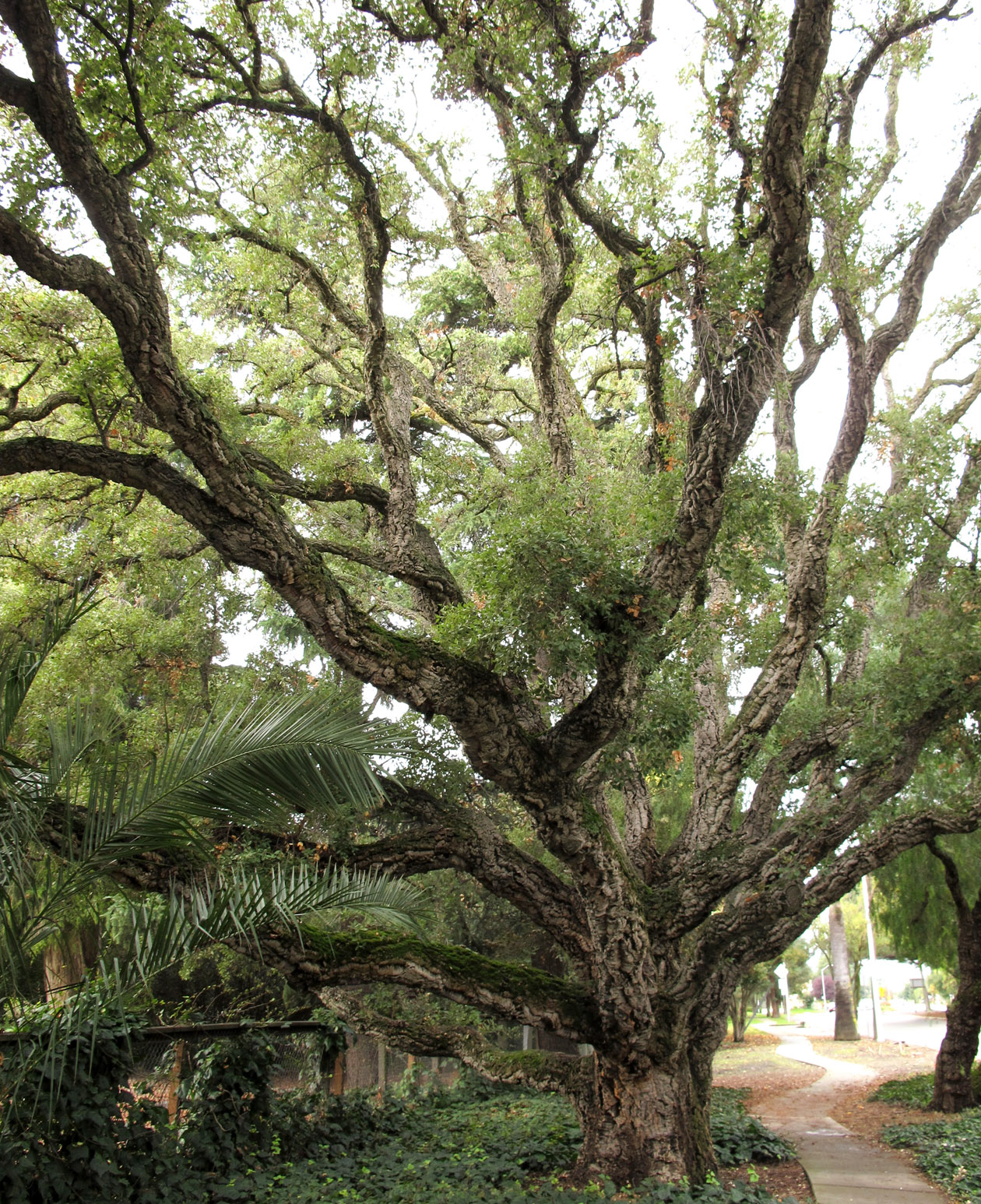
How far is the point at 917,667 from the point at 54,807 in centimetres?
709

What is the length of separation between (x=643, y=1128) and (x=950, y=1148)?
3683 millimetres

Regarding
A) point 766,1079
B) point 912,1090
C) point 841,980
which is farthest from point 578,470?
point 841,980

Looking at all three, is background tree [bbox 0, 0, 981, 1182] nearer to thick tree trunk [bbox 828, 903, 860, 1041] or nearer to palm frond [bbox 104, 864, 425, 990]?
palm frond [bbox 104, 864, 425, 990]

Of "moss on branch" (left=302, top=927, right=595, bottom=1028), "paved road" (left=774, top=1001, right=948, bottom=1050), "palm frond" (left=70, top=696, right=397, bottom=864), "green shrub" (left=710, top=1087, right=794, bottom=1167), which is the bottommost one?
"paved road" (left=774, top=1001, right=948, bottom=1050)

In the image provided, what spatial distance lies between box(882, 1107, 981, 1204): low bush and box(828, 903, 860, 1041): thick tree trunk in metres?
13.6

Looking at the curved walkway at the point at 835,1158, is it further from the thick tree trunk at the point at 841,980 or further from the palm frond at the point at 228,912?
the thick tree trunk at the point at 841,980

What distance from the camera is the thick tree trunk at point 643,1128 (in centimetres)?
674

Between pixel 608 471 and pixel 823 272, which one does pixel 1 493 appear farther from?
pixel 823 272

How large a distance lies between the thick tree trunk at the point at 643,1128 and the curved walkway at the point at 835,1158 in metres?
1.09

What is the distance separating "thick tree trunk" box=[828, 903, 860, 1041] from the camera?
75.3 feet

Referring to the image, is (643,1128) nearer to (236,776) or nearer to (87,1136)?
(87,1136)

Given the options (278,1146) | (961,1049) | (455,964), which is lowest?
(961,1049)

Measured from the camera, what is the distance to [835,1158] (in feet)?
27.7

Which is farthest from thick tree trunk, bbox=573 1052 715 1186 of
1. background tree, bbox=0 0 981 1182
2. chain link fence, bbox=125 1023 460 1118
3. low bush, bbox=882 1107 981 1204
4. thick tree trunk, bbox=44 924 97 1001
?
thick tree trunk, bbox=44 924 97 1001
